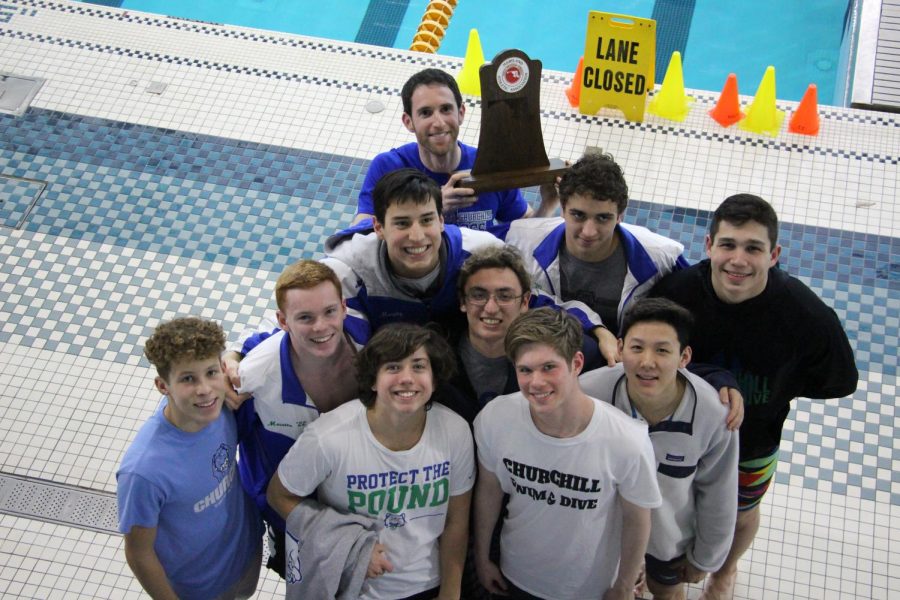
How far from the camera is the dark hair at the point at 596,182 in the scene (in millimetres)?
2846

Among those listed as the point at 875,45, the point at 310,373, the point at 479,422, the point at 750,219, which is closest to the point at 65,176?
the point at 310,373

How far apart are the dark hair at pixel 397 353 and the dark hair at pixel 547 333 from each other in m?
0.21

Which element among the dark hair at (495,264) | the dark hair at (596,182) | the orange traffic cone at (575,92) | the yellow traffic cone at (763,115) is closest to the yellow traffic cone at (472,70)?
the orange traffic cone at (575,92)

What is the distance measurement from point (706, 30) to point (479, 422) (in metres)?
6.06

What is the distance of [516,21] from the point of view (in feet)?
25.7

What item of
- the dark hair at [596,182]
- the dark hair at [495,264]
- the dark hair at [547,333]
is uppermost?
the dark hair at [596,182]

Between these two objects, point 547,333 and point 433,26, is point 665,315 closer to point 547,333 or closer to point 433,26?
point 547,333

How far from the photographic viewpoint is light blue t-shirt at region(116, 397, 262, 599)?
7.96 ft

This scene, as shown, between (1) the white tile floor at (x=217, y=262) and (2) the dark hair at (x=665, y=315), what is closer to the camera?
(2) the dark hair at (x=665, y=315)

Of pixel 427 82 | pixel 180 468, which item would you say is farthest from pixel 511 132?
pixel 180 468

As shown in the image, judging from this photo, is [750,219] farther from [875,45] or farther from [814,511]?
[875,45]

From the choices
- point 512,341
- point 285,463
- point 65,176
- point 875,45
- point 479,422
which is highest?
point 875,45

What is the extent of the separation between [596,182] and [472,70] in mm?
2988

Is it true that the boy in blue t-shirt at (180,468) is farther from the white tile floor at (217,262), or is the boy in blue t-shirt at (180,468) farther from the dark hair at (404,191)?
the white tile floor at (217,262)
